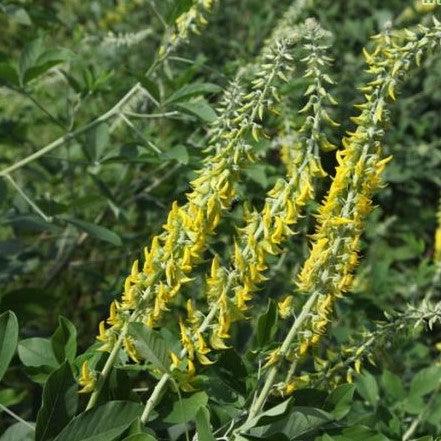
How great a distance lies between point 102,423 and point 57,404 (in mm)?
94

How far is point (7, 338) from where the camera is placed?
186 cm

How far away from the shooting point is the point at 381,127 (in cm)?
181

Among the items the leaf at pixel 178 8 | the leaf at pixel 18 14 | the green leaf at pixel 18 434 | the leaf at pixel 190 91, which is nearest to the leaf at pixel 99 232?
the leaf at pixel 190 91

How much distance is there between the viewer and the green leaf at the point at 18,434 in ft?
6.86

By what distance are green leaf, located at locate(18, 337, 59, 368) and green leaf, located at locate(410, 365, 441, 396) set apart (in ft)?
3.77

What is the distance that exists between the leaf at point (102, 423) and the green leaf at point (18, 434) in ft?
1.23

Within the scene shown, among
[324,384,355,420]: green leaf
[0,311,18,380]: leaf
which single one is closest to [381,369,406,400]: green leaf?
[324,384,355,420]: green leaf

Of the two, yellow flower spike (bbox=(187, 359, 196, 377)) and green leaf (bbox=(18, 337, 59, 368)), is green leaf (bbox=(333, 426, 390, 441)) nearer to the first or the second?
yellow flower spike (bbox=(187, 359, 196, 377))

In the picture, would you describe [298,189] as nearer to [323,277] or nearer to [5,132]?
[323,277]

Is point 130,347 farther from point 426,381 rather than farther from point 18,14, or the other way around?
point 18,14

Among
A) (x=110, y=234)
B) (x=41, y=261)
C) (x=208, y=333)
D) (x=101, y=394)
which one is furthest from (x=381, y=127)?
(x=41, y=261)

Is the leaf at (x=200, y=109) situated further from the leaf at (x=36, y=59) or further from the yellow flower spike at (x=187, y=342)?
the yellow flower spike at (x=187, y=342)

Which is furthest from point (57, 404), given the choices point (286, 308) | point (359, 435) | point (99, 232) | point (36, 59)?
point (36, 59)

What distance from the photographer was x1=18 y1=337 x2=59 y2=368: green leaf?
78.3 inches
